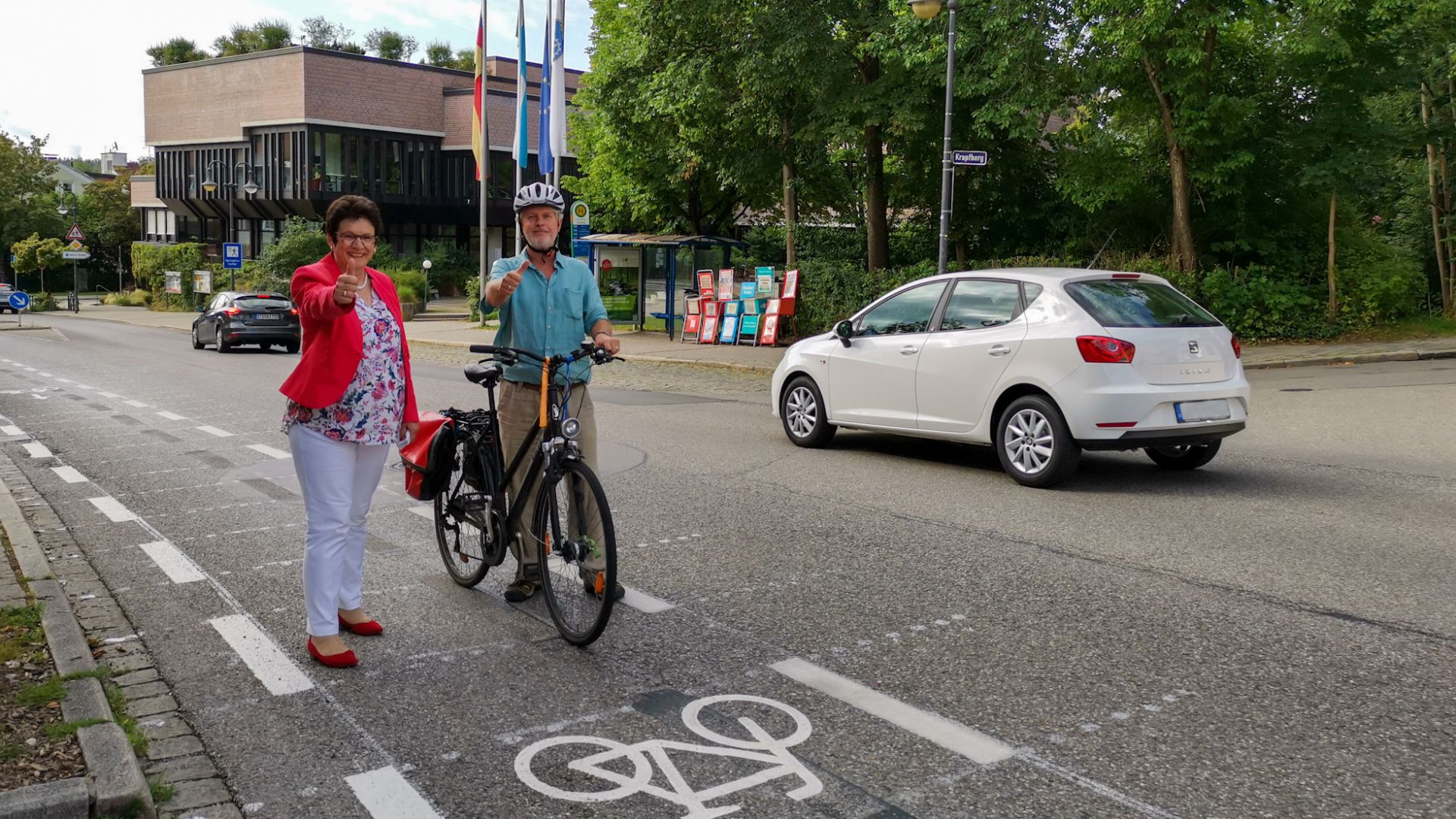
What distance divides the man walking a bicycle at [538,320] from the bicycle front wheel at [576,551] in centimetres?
21

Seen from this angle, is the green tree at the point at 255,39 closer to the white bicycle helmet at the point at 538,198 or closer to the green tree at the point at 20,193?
the green tree at the point at 20,193

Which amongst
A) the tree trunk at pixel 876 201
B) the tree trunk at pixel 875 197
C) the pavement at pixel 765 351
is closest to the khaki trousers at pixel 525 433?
the pavement at pixel 765 351

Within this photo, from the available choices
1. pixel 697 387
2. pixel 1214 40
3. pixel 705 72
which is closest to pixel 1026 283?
pixel 697 387

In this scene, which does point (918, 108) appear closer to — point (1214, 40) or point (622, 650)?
point (1214, 40)

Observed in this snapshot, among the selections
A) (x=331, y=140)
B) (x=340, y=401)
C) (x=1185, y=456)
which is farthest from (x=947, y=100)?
(x=331, y=140)

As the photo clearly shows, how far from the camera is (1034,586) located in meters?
5.91

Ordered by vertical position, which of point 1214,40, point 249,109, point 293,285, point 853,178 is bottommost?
point 293,285

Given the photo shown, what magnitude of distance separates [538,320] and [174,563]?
275 cm

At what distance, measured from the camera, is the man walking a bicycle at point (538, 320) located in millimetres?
5270

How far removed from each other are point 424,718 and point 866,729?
4.97 ft

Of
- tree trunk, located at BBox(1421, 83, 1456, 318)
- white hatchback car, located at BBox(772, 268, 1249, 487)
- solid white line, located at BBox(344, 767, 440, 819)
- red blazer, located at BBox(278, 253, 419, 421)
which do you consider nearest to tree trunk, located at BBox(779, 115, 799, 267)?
tree trunk, located at BBox(1421, 83, 1456, 318)

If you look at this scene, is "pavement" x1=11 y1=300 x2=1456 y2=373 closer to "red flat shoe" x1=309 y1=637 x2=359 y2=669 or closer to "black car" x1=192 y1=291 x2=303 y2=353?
"black car" x1=192 y1=291 x2=303 y2=353

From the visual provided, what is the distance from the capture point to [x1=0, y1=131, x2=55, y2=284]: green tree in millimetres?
74812

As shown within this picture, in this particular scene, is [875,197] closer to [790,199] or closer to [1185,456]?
[790,199]
